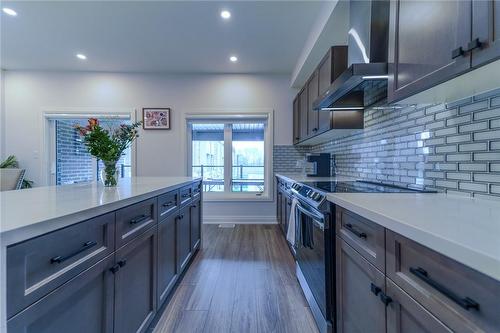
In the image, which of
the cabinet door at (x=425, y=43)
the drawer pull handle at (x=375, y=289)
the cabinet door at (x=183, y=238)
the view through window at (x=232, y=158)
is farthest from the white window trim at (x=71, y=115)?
the drawer pull handle at (x=375, y=289)

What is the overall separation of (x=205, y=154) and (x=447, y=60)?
416 centimetres

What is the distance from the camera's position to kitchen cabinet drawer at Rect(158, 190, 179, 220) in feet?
5.51

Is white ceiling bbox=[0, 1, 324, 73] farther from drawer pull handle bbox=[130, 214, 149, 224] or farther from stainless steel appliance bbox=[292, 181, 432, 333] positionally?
drawer pull handle bbox=[130, 214, 149, 224]

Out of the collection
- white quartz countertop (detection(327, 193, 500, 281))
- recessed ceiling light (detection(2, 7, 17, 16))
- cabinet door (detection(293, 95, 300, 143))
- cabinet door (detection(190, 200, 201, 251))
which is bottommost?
cabinet door (detection(190, 200, 201, 251))

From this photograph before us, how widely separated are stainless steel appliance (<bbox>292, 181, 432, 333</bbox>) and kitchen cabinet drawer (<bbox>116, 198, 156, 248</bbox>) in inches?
40.2

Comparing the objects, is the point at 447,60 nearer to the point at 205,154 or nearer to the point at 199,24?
the point at 199,24

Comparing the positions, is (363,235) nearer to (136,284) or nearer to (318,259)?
(318,259)

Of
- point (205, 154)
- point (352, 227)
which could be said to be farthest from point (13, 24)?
point (352, 227)

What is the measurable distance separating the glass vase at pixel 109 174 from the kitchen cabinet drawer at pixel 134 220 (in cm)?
53

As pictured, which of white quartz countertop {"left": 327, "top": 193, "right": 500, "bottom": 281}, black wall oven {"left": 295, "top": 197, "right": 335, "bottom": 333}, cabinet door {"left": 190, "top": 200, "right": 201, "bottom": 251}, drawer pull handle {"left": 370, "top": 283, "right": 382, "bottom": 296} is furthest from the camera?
cabinet door {"left": 190, "top": 200, "right": 201, "bottom": 251}

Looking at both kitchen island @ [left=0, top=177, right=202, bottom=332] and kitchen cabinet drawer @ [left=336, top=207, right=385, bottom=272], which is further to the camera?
kitchen cabinet drawer @ [left=336, top=207, right=385, bottom=272]

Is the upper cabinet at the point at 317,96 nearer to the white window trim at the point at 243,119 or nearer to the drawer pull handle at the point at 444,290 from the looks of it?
the white window trim at the point at 243,119

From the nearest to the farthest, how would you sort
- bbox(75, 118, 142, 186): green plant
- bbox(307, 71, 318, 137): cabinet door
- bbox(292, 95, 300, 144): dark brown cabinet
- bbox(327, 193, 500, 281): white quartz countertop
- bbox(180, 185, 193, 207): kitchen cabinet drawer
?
bbox(327, 193, 500, 281): white quartz countertop, bbox(75, 118, 142, 186): green plant, bbox(180, 185, 193, 207): kitchen cabinet drawer, bbox(307, 71, 318, 137): cabinet door, bbox(292, 95, 300, 144): dark brown cabinet

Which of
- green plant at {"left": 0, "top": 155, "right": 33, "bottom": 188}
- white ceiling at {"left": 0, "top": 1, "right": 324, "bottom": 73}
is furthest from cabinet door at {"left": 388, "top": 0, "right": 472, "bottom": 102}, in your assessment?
green plant at {"left": 0, "top": 155, "right": 33, "bottom": 188}
